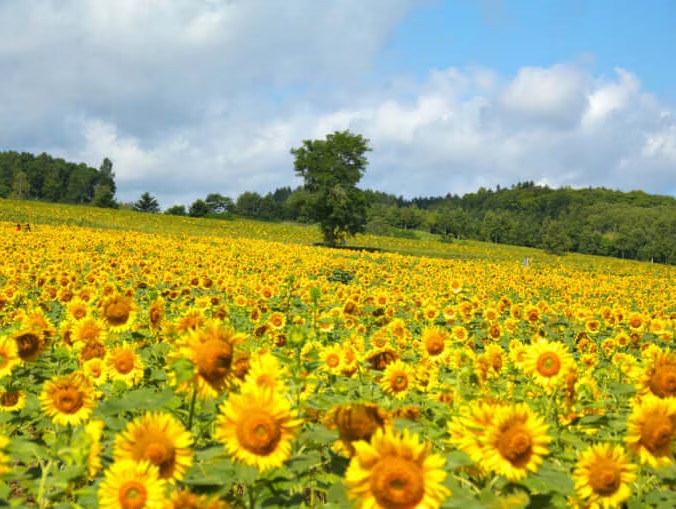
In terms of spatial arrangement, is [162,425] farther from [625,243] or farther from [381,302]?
[625,243]

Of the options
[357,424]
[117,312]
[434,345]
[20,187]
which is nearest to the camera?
[357,424]

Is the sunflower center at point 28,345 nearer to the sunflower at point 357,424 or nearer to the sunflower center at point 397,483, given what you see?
the sunflower at point 357,424

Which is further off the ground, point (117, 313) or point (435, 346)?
point (117, 313)

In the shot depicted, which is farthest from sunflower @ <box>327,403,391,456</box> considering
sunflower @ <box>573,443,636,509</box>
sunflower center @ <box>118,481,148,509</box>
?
sunflower @ <box>573,443,636,509</box>

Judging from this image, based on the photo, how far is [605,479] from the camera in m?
2.28

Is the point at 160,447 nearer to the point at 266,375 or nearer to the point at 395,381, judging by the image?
the point at 266,375

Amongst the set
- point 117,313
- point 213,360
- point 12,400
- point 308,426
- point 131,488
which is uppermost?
point 213,360

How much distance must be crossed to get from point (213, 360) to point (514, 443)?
123 cm

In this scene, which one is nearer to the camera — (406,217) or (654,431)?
(654,431)

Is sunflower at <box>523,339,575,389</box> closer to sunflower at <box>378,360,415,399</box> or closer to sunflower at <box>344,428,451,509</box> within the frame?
sunflower at <box>378,360,415,399</box>

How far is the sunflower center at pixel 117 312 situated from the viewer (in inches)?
153

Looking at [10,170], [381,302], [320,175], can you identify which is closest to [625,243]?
[320,175]

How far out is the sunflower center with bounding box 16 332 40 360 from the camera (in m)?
3.59

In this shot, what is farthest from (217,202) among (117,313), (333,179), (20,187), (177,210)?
(117,313)
